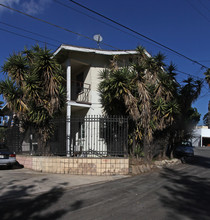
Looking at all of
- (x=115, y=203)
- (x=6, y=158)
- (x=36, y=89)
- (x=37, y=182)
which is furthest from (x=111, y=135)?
(x=6, y=158)

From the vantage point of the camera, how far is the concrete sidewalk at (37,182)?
235 inches

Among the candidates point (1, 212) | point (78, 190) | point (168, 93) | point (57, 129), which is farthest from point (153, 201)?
point (168, 93)

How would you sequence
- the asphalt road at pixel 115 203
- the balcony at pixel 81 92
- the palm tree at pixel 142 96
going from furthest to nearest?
the balcony at pixel 81 92 < the palm tree at pixel 142 96 < the asphalt road at pixel 115 203

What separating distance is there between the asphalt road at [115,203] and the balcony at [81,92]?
660 centimetres

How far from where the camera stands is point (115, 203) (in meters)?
5.00

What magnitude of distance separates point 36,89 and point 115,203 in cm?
613

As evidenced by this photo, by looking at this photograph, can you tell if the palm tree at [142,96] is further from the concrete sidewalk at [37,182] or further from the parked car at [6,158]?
the parked car at [6,158]

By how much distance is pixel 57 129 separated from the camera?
33.0 ft

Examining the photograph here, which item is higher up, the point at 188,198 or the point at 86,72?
the point at 86,72

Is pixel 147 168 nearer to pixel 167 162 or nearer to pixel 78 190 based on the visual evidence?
pixel 167 162

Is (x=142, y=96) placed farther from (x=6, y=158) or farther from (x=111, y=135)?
(x=6, y=158)

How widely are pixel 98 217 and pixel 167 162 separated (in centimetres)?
822

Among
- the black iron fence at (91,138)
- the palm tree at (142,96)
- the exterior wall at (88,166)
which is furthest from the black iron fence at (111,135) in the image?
the palm tree at (142,96)

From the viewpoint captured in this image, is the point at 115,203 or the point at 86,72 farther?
the point at 86,72
